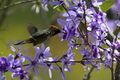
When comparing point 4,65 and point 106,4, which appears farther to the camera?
point 106,4

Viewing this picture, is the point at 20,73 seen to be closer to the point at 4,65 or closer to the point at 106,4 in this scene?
the point at 4,65

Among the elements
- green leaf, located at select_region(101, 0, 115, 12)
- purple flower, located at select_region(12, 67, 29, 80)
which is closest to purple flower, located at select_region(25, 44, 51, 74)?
purple flower, located at select_region(12, 67, 29, 80)

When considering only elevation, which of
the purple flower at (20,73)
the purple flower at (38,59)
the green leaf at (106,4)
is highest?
the green leaf at (106,4)

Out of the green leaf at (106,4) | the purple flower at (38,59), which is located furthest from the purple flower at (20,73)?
A: the green leaf at (106,4)

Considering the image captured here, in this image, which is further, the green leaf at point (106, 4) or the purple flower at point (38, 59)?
the green leaf at point (106, 4)

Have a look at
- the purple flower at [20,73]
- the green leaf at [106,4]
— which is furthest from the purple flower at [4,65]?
the green leaf at [106,4]

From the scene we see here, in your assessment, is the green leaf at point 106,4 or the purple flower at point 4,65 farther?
the green leaf at point 106,4

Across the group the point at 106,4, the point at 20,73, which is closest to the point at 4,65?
the point at 20,73

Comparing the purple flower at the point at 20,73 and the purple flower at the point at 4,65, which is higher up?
the purple flower at the point at 4,65

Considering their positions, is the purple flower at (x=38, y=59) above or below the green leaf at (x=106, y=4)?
below

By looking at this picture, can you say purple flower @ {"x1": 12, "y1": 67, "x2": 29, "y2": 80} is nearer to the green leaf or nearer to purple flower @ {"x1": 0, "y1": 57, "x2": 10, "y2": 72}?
purple flower @ {"x1": 0, "y1": 57, "x2": 10, "y2": 72}

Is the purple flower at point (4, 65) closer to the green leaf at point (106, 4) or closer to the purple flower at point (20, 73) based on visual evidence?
the purple flower at point (20, 73)

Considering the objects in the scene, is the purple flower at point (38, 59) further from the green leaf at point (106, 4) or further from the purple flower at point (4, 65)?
the green leaf at point (106, 4)
